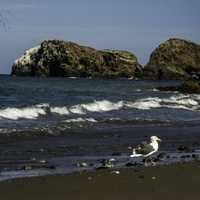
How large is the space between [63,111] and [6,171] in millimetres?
14750

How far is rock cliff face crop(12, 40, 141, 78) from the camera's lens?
111m

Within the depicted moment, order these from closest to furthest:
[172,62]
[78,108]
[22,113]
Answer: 1. [22,113]
2. [78,108]
3. [172,62]

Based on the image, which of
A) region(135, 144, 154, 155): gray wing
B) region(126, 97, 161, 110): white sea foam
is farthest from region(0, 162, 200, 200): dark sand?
region(126, 97, 161, 110): white sea foam

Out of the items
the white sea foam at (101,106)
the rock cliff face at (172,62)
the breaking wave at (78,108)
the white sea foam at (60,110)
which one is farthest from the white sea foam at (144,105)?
the rock cliff face at (172,62)

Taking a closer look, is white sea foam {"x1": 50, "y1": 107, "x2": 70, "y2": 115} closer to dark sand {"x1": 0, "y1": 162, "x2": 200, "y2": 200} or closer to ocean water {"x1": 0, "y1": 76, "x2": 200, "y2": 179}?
ocean water {"x1": 0, "y1": 76, "x2": 200, "y2": 179}

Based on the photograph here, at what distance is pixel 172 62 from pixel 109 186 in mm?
106163

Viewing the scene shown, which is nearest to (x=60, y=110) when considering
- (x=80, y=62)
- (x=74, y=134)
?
(x=74, y=134)

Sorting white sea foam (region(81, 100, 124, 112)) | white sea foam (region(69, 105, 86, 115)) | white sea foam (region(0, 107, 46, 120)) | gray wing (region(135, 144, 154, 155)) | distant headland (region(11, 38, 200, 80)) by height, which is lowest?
distant headland (region(11, 38, 200, 80))

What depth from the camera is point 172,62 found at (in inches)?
4493

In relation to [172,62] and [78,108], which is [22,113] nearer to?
[78,108]

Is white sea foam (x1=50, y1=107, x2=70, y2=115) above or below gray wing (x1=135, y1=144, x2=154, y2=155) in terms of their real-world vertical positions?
below

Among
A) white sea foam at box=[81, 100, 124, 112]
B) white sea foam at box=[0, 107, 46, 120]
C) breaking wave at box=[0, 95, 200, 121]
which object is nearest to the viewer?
white sea foam at box=[0, 107, 46, 120]

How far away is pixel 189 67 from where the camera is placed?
113750 millimetres

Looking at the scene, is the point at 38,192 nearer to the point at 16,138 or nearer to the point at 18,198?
the point at 18,198
